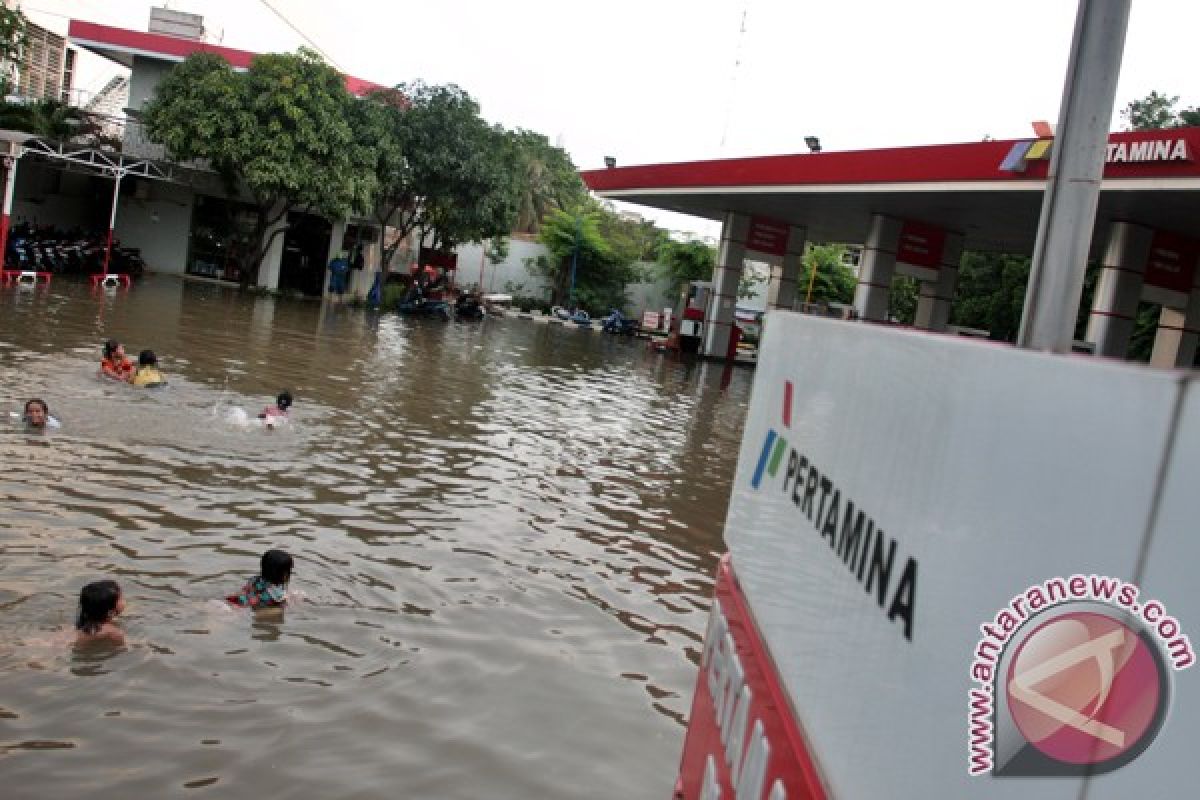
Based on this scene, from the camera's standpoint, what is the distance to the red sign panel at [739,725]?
2.14 meters

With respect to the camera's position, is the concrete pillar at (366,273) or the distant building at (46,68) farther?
the concrete pillar at (366,273)

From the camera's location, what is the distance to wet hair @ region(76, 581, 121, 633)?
5.51m

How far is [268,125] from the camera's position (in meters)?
30.5

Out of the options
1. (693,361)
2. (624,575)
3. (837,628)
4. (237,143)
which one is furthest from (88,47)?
(837,628)

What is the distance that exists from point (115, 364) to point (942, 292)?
806 inches

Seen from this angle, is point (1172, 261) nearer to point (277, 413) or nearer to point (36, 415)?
point (277, 413)

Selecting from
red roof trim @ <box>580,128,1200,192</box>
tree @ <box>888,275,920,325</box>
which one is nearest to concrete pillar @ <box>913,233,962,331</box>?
red roof trim @ <box>580,128,1200,192</box>

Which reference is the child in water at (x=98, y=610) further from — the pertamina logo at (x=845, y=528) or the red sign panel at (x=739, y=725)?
the pertamina logo at (x=845, y=528)

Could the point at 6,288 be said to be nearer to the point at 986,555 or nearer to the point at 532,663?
the point at 532,663

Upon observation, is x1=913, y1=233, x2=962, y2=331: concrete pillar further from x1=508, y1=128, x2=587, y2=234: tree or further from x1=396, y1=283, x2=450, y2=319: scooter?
x1=508, y1=128, x2=587, y2=234: tree

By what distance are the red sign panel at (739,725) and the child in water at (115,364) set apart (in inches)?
443

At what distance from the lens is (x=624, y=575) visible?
8.12 metres

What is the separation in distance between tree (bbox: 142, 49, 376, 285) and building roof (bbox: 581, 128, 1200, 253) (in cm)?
840

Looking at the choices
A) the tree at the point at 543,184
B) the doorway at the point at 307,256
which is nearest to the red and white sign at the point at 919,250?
the doorway at the point at 307,256
